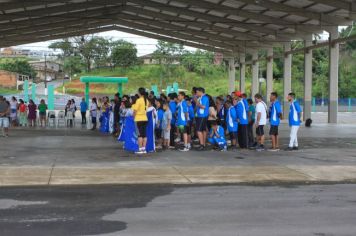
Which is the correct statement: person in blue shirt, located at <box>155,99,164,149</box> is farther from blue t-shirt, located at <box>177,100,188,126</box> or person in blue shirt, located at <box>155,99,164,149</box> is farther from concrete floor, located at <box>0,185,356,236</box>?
concrete floor, located at <box>0,185,356,236</box>

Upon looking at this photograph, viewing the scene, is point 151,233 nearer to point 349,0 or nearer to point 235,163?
point 235,163

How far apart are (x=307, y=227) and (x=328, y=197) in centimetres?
249

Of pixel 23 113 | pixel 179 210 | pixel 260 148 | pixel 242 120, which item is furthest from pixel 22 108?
pixel 179 210

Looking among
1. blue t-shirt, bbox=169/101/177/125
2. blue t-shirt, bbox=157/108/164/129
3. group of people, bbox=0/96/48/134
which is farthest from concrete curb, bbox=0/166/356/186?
group of people, bbox=0/96/48/134

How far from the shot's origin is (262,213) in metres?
7.92

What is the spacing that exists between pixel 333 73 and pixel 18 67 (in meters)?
91.0

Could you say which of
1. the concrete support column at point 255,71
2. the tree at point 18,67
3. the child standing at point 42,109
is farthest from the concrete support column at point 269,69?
the tree at point 18,67

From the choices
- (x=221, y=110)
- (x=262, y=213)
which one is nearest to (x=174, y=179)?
(x=262, y=213)

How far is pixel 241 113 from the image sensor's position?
16562 millimetres

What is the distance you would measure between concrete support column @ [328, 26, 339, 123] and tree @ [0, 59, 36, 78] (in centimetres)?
9003

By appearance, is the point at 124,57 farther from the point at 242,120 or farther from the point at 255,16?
the point at 242,120

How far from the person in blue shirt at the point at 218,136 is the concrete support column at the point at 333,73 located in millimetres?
17780

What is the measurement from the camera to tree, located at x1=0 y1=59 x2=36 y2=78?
111375mm

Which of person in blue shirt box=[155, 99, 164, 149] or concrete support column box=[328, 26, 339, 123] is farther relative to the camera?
concrete support column box=[328, 26, 339, 123]
